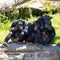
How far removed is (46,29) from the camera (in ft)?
29.1

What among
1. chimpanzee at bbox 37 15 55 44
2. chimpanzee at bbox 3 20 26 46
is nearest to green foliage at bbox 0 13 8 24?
chimpanzee at bbox 3 20 26 46

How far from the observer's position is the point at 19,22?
351 inches

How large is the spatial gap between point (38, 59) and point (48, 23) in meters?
0.91

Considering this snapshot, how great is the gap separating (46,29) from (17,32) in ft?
2.40

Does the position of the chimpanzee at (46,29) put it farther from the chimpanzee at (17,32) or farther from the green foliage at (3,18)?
the green foliage at (3,18)

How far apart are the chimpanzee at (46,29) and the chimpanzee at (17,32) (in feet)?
1.44

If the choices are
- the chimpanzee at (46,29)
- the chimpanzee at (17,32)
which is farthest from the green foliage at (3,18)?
the chimpanzee at (46,29)

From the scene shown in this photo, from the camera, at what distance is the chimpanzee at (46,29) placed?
8806 millimetres

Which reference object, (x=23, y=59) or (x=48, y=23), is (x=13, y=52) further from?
(x=48, y=23)

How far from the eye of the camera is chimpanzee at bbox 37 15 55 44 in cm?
881

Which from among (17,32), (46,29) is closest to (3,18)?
(17,32)

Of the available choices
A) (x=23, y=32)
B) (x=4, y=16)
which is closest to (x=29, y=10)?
(x=4, y=16)

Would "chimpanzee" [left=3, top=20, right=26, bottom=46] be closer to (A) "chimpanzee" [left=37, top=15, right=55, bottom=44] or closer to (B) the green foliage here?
(A) "chimpanzee" [left=37, top=15, right=55, bottom=44]

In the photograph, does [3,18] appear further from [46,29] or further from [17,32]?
[46,29]
